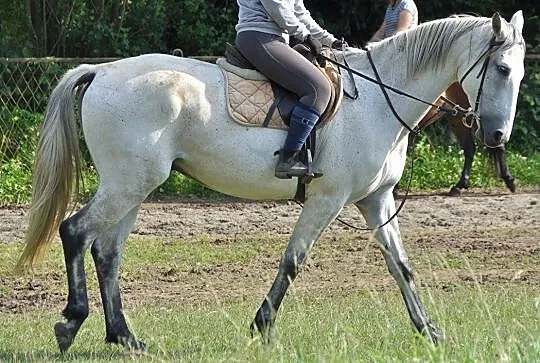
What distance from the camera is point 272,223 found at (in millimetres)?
13625

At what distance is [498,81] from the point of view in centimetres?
794

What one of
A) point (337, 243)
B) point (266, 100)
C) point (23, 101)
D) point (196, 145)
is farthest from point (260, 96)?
point (23, 101)

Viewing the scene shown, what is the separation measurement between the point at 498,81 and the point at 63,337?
307 cm

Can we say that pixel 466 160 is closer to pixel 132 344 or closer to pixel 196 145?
pixel 196 145

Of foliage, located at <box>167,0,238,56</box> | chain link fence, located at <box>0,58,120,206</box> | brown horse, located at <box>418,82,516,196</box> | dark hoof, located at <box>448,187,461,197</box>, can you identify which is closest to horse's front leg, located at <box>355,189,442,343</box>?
brown horse, located at <box>418,82,516,196</box>

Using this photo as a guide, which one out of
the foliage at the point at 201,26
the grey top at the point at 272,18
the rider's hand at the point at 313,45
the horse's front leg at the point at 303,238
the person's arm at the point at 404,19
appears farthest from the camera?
the foliage at the point at 201,26

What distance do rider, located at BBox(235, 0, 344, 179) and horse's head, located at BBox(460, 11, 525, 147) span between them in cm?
96

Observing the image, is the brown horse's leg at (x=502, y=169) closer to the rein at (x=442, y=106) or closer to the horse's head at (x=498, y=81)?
the rein at (x=442, y=106)

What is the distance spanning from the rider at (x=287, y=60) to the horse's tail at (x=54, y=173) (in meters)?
1.07

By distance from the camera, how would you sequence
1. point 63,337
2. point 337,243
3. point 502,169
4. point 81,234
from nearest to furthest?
point 63,337
point 81,234
point 337,243
point 502,169

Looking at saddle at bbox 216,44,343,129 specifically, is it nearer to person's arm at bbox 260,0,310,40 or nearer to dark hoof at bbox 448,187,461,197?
person's arm at bbox 260,0,310,40

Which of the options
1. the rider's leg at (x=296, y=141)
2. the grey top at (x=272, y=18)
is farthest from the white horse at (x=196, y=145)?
the grey top at (x=272, y=18)

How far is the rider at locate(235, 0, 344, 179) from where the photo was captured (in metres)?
7.91

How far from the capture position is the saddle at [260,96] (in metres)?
7.99
